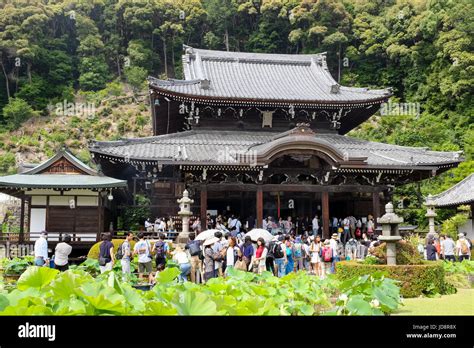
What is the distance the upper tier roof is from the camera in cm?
2559

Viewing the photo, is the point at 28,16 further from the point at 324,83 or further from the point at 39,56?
the point at 324,83

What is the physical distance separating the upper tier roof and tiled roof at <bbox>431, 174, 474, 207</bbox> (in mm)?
9828

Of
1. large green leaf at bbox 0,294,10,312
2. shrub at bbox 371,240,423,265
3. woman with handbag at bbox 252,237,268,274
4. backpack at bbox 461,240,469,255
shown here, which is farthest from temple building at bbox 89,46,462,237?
large green leaf at bbox 0,294,10,312

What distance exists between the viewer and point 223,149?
926 inches

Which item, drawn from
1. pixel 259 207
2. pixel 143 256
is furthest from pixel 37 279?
pixel 259 207

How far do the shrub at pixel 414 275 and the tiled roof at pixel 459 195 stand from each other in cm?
1922

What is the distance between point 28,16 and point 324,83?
50792 millimetres

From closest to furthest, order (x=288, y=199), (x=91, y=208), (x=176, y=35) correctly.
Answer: (x=91, y=208) → (x=288, y=199) → (x=176, y=35)

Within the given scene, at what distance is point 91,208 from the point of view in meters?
22.1

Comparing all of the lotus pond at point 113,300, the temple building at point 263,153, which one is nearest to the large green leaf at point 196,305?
→ the lotus pond at point 113,300

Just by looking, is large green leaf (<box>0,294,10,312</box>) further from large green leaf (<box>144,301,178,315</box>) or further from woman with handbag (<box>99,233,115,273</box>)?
woman with handbag (<box>99,233,115,273</box>)

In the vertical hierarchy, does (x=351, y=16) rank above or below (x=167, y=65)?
above

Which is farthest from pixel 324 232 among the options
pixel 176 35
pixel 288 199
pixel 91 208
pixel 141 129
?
pixel 176 35

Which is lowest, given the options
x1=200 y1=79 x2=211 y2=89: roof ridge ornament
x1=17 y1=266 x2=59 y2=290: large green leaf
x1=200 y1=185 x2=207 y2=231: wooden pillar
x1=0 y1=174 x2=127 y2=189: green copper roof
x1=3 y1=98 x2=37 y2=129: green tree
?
x1=17 y1=266 x2=59 y2=290: large green leaf
